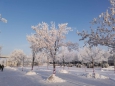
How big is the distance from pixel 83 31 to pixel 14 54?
277 ft

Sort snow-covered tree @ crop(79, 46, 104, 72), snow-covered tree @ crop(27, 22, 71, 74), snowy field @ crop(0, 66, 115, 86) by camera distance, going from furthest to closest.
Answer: snow-covered tree @ crop(79, 46, 104, 72)
snow-covered tree @ crop(27, 22, 71, 74)
snowy field @ crop(0, 66, 115, 86)

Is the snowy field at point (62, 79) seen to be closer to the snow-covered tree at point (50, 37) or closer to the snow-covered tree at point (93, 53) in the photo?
the snow-covered tree at point (50, 37)

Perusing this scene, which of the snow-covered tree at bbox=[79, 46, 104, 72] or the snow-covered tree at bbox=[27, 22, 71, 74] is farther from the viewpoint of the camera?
the snow-covered tree at bbox=[79, 46, 104, 72]

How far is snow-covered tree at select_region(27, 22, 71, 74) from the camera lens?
84.2ft

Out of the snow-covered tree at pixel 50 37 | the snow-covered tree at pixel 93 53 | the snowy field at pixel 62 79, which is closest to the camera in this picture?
the snowy field at pixel 62 79

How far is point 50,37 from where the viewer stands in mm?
26125

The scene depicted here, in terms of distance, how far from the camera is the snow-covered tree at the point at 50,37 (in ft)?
84.2

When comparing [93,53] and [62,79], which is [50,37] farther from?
[93,53]

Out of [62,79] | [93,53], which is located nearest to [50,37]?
[62,79]

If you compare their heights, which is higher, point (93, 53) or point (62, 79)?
point (93, 53)

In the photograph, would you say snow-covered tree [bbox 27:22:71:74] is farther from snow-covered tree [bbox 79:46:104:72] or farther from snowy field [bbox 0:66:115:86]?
snow-covered tree [bbox 79:46:104:72]

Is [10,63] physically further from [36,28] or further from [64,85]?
[64,85]

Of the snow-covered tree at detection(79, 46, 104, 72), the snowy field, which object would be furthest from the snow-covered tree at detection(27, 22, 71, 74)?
the snow-covered tree at detection(79, 46, 104, 72)

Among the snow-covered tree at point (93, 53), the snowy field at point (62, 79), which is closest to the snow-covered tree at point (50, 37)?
the snowy field at point (62, 79)
